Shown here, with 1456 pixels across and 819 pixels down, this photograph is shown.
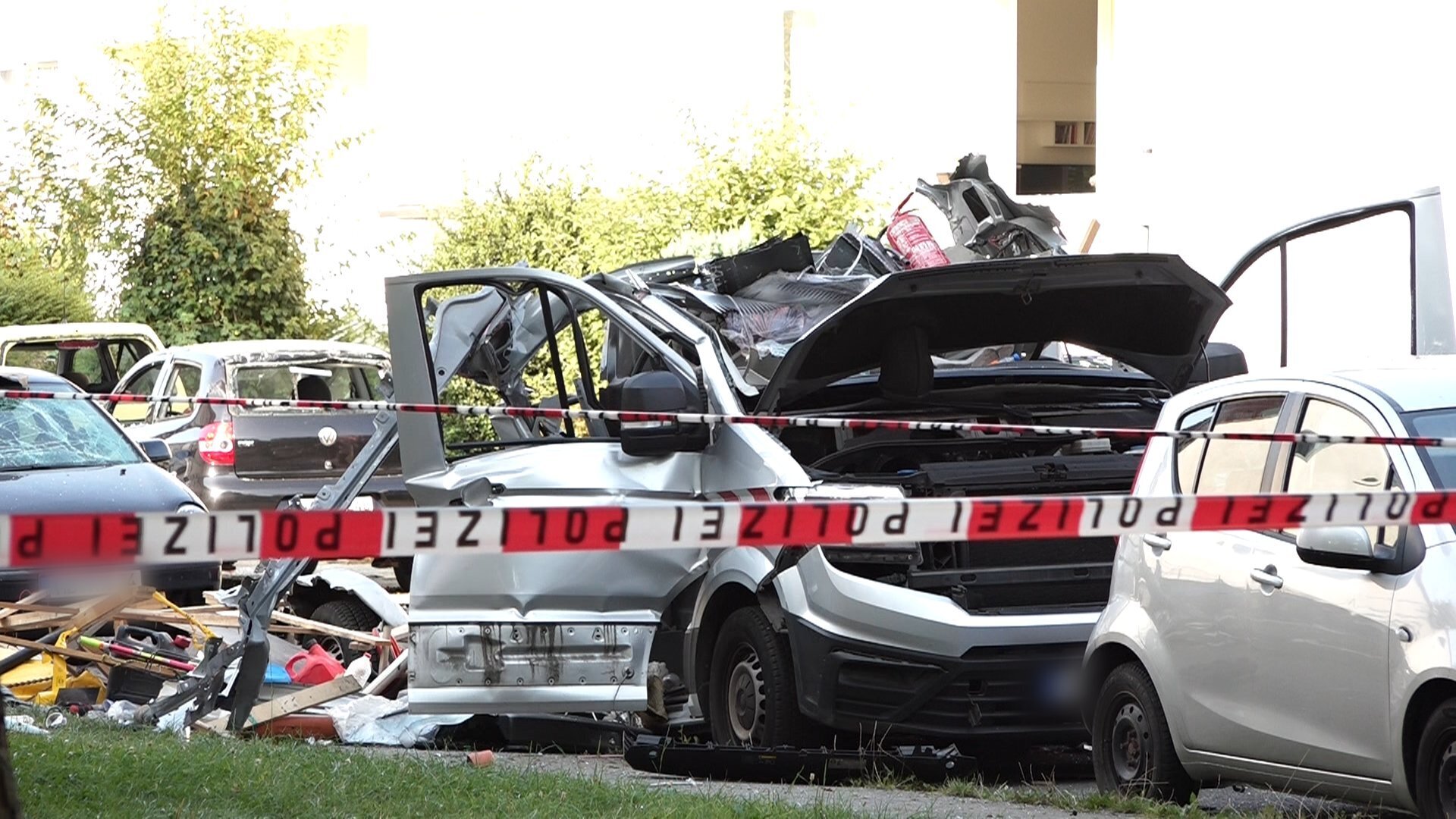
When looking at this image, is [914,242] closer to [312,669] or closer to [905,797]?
[312,669]

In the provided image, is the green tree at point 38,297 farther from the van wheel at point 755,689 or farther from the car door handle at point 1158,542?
the car door handle at point 1158,542

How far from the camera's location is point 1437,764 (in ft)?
17.8

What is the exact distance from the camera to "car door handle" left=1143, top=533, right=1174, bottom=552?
6664 millimetres

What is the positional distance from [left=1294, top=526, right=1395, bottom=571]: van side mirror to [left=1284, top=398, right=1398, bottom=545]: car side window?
212 mm

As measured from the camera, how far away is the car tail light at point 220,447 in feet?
48.4

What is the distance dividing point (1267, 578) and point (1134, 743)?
103cm

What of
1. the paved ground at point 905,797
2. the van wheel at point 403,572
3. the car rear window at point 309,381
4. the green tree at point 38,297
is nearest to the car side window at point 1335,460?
the paved ground at point 905,797

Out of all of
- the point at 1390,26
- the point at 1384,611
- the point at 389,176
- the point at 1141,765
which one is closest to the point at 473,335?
the point at 1141,765

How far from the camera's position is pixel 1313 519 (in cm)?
Answer: 471

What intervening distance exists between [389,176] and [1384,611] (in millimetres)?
27346

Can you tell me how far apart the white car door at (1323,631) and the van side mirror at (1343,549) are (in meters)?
0.06

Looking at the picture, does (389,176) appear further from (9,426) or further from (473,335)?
(473,335)

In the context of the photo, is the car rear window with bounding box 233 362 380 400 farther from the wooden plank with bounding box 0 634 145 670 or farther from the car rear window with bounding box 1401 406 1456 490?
the car rear window with bounding box 1401 406 1456 490

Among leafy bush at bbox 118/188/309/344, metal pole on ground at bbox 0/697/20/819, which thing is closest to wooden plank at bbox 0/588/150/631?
metal pole on ground at bbox 0/697/20/819
